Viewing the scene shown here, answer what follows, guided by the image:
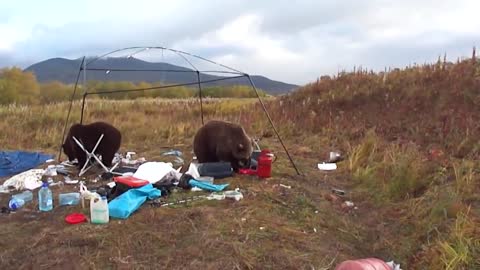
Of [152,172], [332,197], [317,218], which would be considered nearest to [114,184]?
[152,172]

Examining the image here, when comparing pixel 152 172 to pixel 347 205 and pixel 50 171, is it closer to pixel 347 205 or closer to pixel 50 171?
pixel 50 171

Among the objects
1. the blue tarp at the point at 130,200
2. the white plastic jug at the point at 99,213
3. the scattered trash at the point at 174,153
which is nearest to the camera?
the white plastic jug at the point at 99,213

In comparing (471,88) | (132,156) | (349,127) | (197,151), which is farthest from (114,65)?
(471,88)

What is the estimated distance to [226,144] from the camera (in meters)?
6.32

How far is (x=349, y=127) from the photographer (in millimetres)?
10008

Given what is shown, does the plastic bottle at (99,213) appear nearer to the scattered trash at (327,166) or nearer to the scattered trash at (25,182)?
the scattered trash at (25,182)

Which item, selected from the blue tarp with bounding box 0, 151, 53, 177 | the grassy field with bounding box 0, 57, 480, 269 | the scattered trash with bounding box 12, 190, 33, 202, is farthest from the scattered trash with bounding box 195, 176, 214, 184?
the blue tarp with bounding box 0, 151, 53, 177

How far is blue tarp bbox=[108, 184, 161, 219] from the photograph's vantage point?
184 inches

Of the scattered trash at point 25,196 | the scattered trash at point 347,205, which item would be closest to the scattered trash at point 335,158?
the scattered trash at point 347,205

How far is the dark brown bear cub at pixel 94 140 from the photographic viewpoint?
6766 mm

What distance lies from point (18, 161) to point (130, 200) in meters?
3.88

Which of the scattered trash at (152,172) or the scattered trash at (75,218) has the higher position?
the scattered trash at (152,172)

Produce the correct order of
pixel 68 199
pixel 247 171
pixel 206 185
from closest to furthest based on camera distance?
pixel 68 199, pixel 206 185, pixel 247 171

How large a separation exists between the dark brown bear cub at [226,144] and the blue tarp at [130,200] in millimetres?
1275
